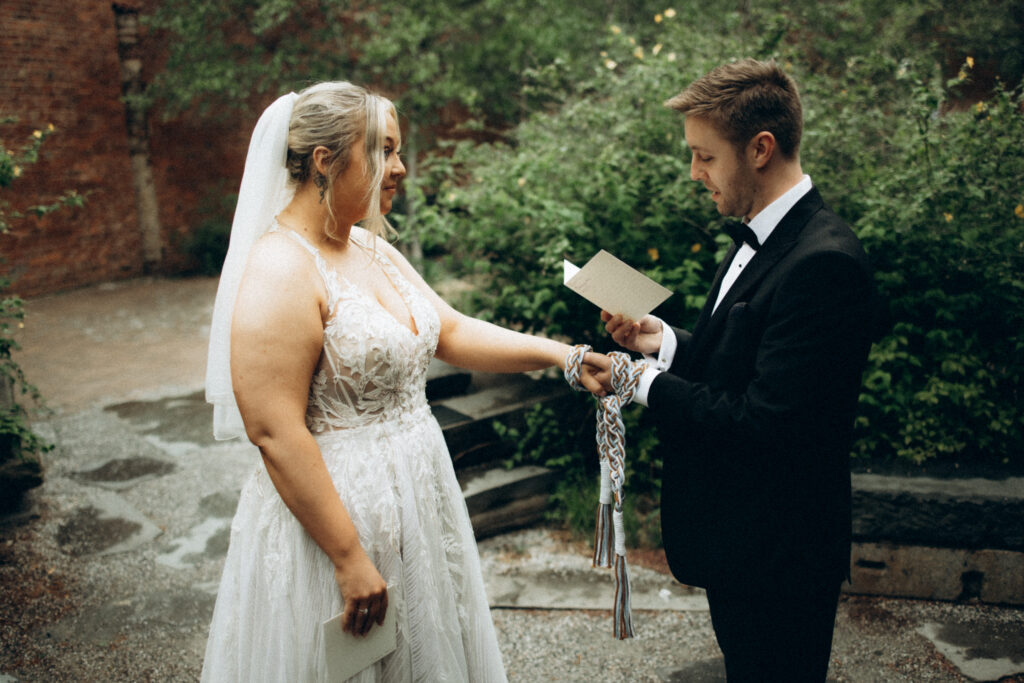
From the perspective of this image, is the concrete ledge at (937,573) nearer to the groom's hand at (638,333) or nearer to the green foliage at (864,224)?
the green foliage at (864,224)

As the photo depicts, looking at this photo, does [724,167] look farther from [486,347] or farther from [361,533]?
[361,533]

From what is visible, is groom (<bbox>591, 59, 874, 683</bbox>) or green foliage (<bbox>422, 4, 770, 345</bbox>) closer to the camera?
groom (<bbox>591, 59, 874, 683</bbox>)

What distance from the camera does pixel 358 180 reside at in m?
1.90

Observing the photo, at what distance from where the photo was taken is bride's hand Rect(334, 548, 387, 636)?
1.79 metres

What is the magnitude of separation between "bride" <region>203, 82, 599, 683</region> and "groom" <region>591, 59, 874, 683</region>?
0.74 metres

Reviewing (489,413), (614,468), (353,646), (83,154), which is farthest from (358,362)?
(83,154)

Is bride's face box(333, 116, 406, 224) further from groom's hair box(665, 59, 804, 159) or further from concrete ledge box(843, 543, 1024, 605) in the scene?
concrete ledge box(843, 543, 1024, 605)

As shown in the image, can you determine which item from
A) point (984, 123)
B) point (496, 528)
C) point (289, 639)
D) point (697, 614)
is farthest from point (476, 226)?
point (289, 639)

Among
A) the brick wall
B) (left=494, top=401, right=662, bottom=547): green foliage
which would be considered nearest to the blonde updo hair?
(left=494, top=401, right=662, bottom=547): green foliage

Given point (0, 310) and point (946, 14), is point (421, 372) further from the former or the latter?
point (946, 14)

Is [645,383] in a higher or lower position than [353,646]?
higher

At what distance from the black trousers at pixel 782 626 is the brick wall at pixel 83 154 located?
9929mm

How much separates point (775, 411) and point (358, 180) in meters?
1.24

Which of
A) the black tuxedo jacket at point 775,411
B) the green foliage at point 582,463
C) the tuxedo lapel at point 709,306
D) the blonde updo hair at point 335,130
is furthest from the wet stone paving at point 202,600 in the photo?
the tuxedo lapel at point 709,306
